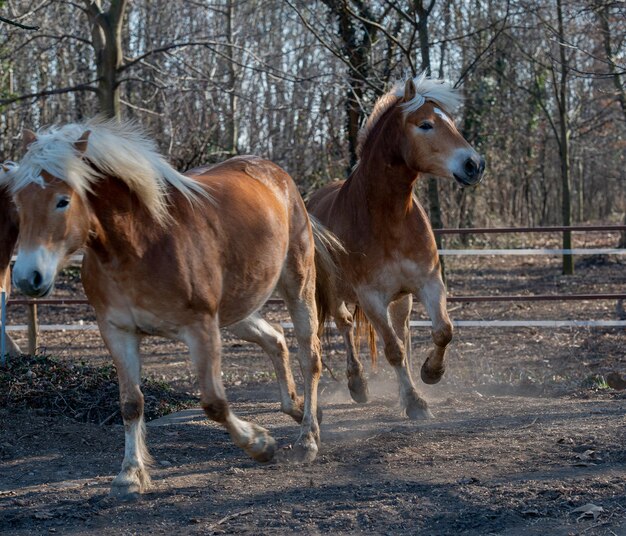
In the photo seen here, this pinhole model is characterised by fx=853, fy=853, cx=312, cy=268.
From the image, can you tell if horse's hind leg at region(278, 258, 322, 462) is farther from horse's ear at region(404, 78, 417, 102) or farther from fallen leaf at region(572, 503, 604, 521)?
fallen leaf at region(572, 503, 604, 521)

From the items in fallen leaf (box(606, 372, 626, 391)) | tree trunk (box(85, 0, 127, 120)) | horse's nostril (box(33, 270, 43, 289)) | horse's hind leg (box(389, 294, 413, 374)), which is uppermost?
tree trunk (box(85, 0, 127, 120))

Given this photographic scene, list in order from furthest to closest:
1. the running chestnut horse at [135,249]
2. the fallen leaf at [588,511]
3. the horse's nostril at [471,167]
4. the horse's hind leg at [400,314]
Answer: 1. the horse's hind leg at [400,314]
2. the horse's nostril at [471,167]
3. the running chestnut horse at [135,249]
4. the fallen leaf at [588,511]

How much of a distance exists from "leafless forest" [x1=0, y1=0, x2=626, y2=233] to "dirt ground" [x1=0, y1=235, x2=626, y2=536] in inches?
130

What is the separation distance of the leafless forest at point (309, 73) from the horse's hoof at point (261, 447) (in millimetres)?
4692

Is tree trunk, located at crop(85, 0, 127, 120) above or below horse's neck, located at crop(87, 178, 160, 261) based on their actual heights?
above

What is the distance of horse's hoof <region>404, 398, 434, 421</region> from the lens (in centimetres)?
620

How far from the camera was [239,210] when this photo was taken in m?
5.16

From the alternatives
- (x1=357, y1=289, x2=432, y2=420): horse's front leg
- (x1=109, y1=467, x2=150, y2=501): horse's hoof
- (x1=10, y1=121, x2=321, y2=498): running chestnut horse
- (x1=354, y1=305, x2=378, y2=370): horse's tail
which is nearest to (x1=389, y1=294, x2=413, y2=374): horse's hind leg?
(x1=354, y1=305, x2=378, y2=370): horse's tail

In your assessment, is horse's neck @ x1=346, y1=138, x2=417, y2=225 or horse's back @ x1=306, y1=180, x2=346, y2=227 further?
horse's back @ x1=306, y1=180, x2=346, y2=227

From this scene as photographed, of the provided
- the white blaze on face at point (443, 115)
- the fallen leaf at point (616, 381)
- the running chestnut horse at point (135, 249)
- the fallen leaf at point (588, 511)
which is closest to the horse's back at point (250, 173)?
the running chestnut horse at point (135, 249)

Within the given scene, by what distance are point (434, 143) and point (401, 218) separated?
631 mm

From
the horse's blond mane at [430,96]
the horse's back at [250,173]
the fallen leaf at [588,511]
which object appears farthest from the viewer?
the horse's blond mane at [430,96]

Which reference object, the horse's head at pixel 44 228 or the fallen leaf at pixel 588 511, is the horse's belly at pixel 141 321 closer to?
the horse's head at pixel 44 228

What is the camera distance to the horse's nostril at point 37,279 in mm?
3849
